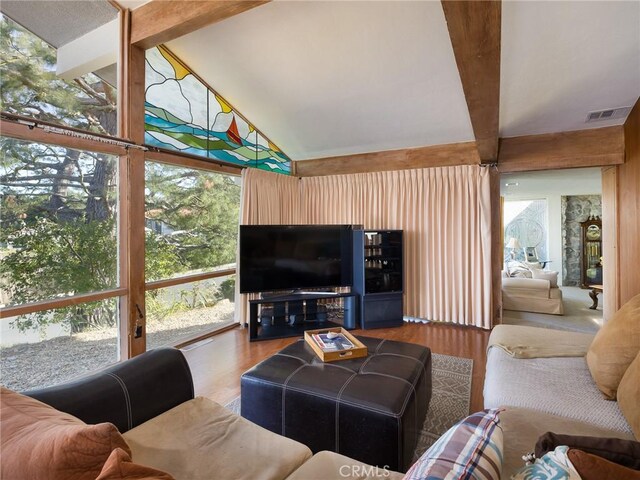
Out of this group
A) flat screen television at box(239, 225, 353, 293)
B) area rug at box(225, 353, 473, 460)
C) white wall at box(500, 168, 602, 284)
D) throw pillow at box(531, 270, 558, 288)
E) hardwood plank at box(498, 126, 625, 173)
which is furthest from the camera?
white wall at box(500, 168, 602, 284)

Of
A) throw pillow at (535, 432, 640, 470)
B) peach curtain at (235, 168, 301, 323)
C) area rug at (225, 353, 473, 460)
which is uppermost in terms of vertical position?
peach curtain at (235, 168, 301, 323)

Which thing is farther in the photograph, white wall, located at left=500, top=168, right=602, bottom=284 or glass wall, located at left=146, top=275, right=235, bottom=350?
white wall, located at left=500, top=168, right=602, bottom=284

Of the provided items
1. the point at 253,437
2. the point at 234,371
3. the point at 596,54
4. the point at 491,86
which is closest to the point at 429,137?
the point at 596,54

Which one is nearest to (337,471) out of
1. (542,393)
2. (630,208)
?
(542,393)

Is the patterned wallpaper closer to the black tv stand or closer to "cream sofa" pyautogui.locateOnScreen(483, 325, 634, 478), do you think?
the black tv stand

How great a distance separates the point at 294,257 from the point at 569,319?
4.02m

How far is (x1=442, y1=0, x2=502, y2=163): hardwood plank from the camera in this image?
129 centimetres

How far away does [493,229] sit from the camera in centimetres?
392

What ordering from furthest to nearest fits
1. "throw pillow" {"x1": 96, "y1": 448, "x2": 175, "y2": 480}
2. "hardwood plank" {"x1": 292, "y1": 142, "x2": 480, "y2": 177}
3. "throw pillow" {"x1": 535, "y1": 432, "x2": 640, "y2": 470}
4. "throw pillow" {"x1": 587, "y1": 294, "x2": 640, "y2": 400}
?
"hardwood plank" {"x1": 292, "y1": 142, "x2": 480, "y2": 177}
"throw pillow" {"x1": 587, "y1": 294, "x2": 640, "y2": 400}
"throw pillow" {"x1": 535, "y1": 432, "x2": 640, "y2": 470}
"throw pillow" {"x1": 96, "y1": 448, "x2": 175, "y2": 480}

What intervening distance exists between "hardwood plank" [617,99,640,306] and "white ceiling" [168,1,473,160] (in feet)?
5.07

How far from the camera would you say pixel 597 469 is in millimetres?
665

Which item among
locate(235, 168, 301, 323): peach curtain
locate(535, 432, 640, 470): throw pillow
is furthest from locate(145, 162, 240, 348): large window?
locate(535, 432, 640, 470): throw pillow

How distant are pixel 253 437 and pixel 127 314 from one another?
206 centimetres

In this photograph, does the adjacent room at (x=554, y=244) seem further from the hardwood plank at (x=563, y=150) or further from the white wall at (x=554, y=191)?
the hardwood plank at (x=563, y=150)
